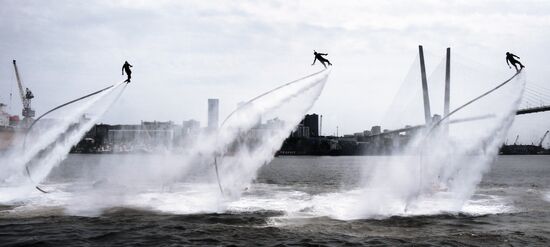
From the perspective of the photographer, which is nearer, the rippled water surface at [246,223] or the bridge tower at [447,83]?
the rippled water surface at [246,223]

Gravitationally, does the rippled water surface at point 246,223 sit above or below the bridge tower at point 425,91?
below

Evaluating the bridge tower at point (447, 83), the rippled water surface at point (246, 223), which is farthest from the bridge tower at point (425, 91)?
the rippled water surface at point (246, 223)

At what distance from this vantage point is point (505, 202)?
174 ft

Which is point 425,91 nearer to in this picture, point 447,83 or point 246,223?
point 447,83

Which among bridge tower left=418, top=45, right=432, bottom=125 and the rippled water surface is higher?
bridge tower left=418, top=45, right=432, bottom=125

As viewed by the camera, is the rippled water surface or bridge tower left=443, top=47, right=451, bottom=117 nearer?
the rippled water surface

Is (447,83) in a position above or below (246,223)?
above

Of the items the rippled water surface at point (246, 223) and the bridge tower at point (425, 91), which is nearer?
the rippled water surface at point (246, 223)

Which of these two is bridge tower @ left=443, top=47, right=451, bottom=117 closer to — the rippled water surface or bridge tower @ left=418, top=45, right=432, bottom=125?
bridge tower @ left=418, top=45, right=432, bottom=125

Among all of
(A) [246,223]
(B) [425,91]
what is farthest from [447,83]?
(A) [246,223]

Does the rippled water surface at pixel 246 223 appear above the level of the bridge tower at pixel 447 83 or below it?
below

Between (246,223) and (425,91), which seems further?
(425,91)

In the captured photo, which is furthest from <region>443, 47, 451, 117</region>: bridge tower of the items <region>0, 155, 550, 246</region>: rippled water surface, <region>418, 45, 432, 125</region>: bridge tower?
<region>0, 155, 550, 246</region>: rippled water surface

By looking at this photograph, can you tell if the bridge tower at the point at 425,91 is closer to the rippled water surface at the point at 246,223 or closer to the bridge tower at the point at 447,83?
the bridge tower at the point at 447,83
